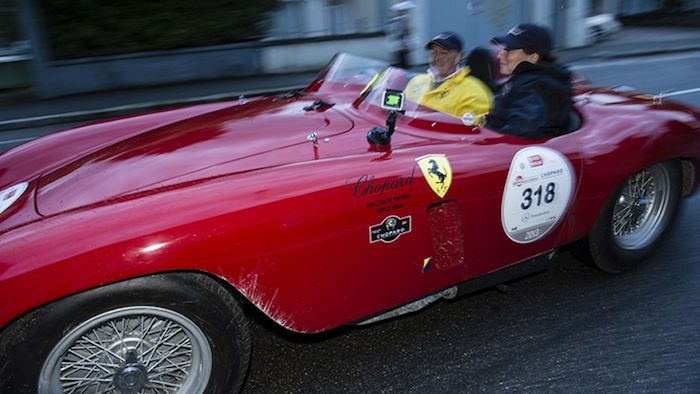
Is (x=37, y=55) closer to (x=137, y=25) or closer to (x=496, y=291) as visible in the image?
(x=137, y=25)

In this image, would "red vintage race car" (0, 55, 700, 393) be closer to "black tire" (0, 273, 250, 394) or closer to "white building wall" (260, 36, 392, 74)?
"black tire" (0, 273, 250, 394)

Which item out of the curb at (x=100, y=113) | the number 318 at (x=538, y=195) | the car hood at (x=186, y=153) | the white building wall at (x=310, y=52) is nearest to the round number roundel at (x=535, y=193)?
the number 318 at (x=538, y=195)

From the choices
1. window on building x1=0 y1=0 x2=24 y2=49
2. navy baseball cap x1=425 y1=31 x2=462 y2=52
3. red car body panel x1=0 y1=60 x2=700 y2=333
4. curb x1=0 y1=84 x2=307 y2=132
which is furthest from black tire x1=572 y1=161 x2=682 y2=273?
window on building x1=0 y1=0 x2=24 y2=49

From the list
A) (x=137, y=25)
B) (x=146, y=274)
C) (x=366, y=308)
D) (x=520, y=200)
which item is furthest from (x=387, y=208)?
(x=137, y=25)

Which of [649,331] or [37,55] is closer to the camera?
[649,331]

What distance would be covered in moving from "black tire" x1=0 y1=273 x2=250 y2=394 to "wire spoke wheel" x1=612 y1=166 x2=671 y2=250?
7.27 feet

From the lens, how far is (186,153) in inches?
109

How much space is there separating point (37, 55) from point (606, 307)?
976 centimetres

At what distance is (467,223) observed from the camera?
269 centimetres

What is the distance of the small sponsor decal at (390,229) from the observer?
2.43m

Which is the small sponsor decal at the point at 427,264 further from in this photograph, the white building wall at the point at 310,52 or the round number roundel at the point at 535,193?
the white building wall at the point at 310,52

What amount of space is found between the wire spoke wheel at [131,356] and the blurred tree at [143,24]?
30.5ft

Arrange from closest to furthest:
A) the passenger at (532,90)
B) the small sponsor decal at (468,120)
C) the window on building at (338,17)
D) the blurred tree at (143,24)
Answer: the small sponsor decal at (468,120) → the passenger at (532,90) → the blurred tree at (143,24) → the window on building at (338,17)

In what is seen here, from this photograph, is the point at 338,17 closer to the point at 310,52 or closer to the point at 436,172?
the point at 310,52
